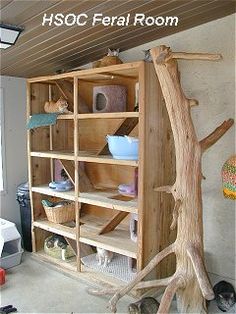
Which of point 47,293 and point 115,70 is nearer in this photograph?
point 115,70

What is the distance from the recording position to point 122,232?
9.32 feet

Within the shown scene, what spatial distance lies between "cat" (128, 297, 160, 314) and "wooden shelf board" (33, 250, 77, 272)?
81 centimetres

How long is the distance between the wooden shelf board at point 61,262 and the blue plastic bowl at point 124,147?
112 centimetres

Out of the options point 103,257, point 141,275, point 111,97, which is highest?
point 111,97

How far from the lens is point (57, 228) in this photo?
9.78 feet

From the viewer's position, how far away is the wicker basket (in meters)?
3.03

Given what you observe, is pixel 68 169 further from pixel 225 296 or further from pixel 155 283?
pixel 225 296

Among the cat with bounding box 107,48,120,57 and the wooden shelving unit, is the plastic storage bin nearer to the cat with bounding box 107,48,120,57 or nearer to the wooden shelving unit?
the wooden shelving unit

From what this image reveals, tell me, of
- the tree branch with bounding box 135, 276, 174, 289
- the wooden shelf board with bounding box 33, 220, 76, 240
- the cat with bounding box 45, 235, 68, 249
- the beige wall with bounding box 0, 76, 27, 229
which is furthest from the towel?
the tree branch with bounding box 135, 276, 174, 289

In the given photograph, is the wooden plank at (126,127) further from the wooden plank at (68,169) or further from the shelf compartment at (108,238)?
the shelf compartment at (108,238)

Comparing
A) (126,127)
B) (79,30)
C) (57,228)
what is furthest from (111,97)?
(57,228)

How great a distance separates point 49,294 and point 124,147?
127 cm

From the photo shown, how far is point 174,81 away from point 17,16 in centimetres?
105

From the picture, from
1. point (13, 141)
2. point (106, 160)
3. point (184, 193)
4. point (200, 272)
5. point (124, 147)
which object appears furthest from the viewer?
point (13, 141)
